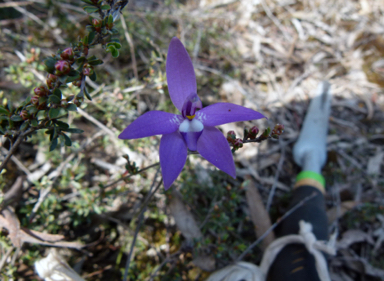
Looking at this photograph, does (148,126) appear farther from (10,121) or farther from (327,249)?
(327,249)

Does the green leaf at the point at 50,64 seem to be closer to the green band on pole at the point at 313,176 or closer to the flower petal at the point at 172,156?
the flower petal at the point at 172,156

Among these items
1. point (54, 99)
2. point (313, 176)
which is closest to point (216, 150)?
point (54, 99)

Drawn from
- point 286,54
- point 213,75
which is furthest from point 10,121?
point 286,54

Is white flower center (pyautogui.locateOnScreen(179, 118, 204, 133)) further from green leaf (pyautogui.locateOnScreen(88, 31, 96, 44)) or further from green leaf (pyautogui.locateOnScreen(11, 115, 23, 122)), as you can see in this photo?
green leaf (pyautogui.locateOnScreen(11, 115, 23, 122))

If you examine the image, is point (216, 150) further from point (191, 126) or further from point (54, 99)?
point (54, 99)

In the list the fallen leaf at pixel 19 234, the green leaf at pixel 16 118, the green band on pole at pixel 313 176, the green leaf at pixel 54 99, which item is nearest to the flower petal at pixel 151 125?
the green leaf at pixel 54 99

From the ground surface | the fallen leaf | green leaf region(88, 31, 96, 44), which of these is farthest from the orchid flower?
the fallen leaf
